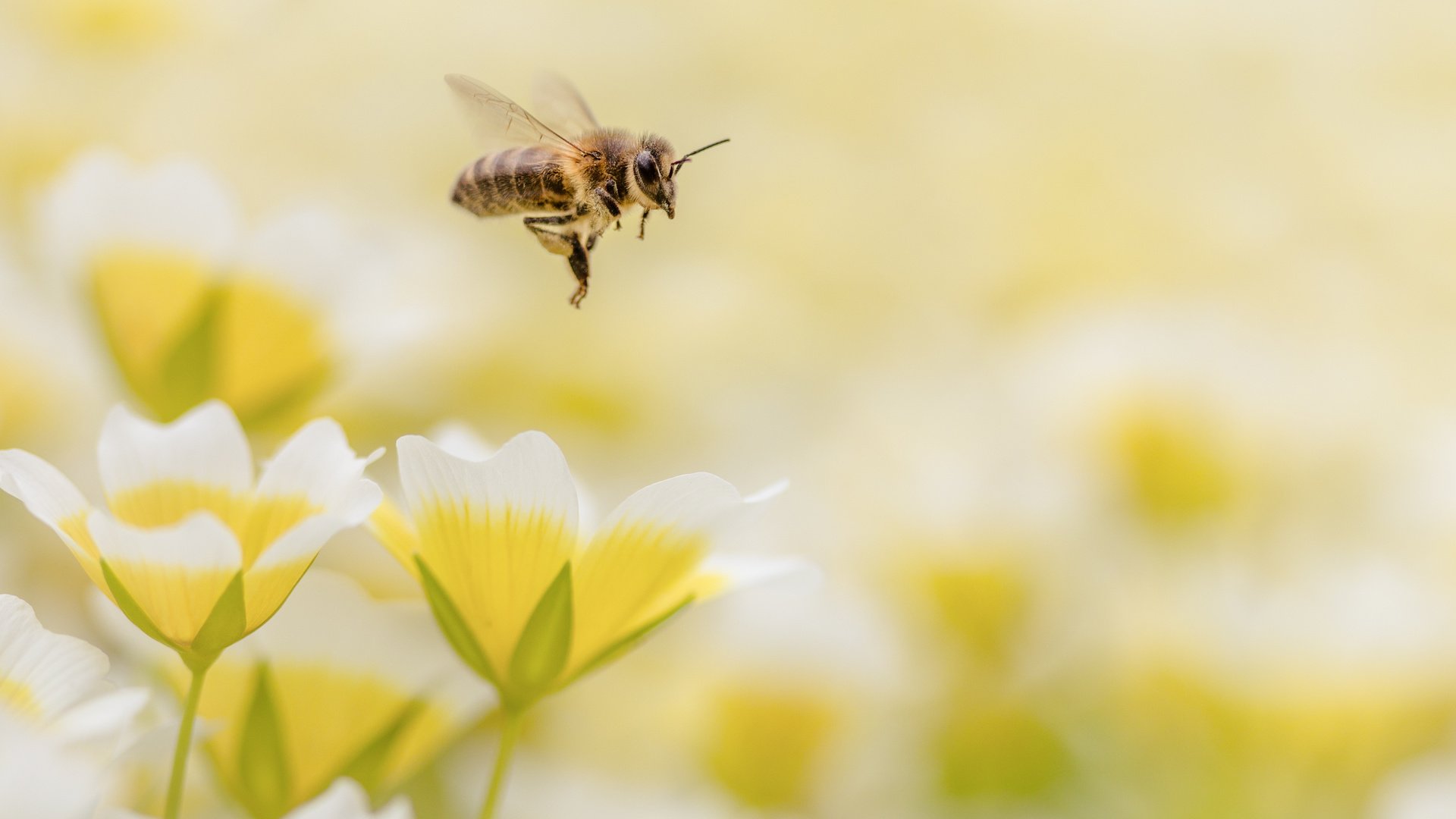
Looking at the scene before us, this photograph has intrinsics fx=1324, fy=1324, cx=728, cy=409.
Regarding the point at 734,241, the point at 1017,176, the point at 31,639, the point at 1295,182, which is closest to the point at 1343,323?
the point at 1295,182

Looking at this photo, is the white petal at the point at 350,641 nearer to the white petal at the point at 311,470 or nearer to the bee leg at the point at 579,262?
the white petal at the point at 311,470

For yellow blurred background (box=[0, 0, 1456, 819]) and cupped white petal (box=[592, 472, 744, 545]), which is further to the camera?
yellow blurred background (box=[0, 0, 1456, 819])

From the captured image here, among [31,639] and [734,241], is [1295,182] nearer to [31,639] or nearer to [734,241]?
[734,241]

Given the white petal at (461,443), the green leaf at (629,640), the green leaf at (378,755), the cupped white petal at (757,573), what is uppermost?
the white petal at (461,443)

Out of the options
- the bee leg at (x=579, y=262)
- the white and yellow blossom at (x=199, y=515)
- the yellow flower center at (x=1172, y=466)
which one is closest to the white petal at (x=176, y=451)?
the white and yellow blossom at (x=199, y=515)

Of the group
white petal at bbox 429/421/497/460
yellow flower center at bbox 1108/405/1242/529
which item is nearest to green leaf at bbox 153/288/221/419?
white petal at bbox 429/421/497/460

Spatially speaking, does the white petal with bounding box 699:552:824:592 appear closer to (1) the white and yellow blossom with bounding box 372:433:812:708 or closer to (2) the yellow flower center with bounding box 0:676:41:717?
(1) the white and yellow blossom with bounding box 372:433:812:708

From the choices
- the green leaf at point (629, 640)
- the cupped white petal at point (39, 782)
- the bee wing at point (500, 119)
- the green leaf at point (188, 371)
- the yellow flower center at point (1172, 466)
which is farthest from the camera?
the yellow flower center at point (1172, 466)
